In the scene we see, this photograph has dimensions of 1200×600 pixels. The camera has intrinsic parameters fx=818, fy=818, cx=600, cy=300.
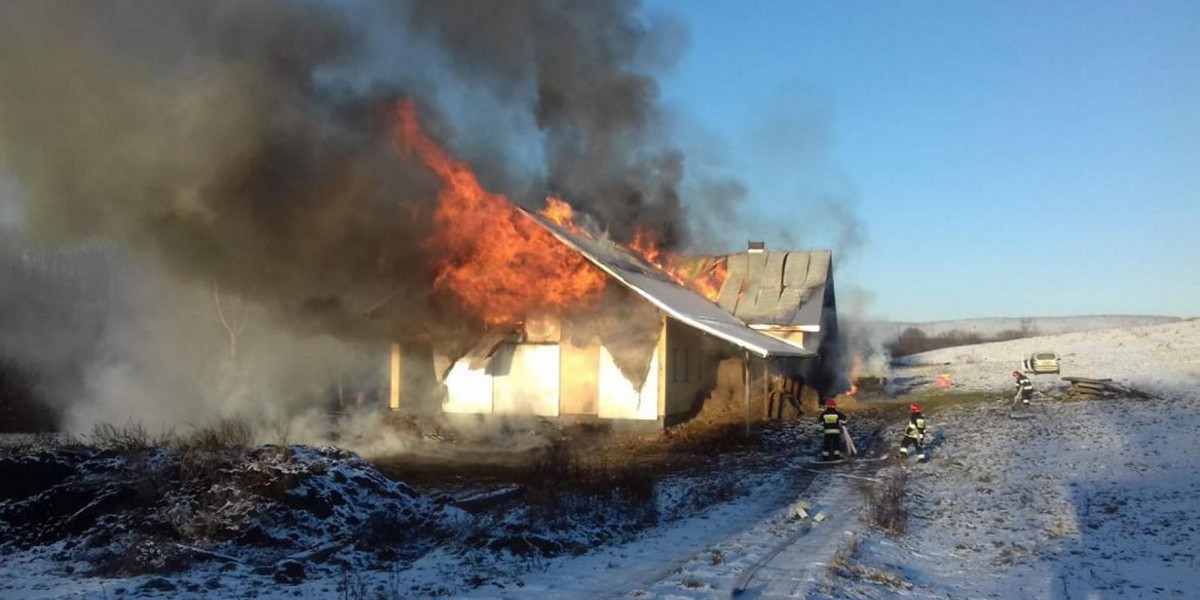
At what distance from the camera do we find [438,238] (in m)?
18.6

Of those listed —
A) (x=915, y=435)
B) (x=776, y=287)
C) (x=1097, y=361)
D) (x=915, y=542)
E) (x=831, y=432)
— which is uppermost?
(x=776, y=287)

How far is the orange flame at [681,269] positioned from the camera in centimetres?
2923

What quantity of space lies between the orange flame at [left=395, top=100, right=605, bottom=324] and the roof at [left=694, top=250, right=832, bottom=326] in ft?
29.5

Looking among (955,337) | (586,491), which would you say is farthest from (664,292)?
(955,337)

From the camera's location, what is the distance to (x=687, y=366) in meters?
23.0

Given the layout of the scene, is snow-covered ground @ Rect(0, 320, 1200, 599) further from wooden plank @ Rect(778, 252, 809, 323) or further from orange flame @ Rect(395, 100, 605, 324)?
wooden plank @ Rect(778, 252, 809, 323)

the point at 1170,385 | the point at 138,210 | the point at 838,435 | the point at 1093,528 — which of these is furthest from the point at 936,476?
the point at 1170,385

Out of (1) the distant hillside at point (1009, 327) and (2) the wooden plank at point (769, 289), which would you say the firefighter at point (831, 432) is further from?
(1) the distant hillside at point (1009, 327)

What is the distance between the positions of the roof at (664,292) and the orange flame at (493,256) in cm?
56

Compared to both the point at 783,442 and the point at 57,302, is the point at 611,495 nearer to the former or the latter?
the point at 783,442

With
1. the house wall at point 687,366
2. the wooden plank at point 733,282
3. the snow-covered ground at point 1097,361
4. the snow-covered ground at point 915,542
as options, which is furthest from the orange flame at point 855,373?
the snow-covered ground at point 915,542

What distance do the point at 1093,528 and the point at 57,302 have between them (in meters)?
28.7

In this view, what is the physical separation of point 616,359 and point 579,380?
6.31 ft

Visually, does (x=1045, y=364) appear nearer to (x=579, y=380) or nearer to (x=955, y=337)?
(x=579, y=380)
